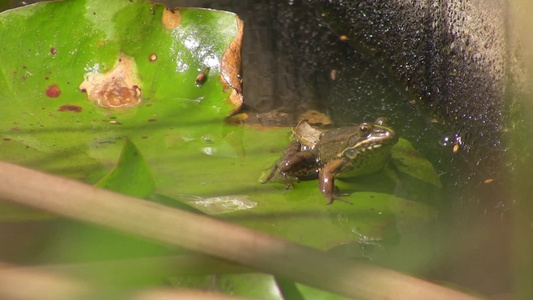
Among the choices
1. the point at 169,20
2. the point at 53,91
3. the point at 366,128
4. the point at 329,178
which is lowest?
the point at 329,178

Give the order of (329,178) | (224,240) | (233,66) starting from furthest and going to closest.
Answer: (233,66) < (329,178) < (224,240)

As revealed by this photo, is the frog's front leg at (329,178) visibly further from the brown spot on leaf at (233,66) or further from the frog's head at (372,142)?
the brown spot on leaf at (233,66)

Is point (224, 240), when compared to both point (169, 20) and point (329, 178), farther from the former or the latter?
point (169, 20)

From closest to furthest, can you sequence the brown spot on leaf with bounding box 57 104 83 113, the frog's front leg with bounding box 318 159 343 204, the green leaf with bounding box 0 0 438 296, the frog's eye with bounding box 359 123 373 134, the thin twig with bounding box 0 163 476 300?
the thin twig with bounding box 0 163 476 300, the green leaf with bounding box 0 0 438 296, the frog's front leg with bounding box 318 159 343 204, the brown spot on leaf with bounding box 57 104 83 113, the frog's eye with bounding box 359 123 373 134

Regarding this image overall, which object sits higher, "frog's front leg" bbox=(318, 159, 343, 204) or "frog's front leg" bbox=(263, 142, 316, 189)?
"frog's front leg" bbox=(263, 142, 316, 189)

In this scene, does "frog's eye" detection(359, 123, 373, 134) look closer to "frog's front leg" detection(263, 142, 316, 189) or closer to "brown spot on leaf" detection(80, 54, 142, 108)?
"frog's front leg" detection(263, 142, 316, 189)

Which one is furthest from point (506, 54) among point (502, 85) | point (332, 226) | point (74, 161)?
point (74, 161)

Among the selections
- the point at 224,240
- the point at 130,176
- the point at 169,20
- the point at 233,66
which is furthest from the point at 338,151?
the point at 224,240

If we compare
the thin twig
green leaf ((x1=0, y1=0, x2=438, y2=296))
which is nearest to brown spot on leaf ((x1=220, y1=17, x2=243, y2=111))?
green leaf ((x1=0, y1=0, x2=438, y2=296))
